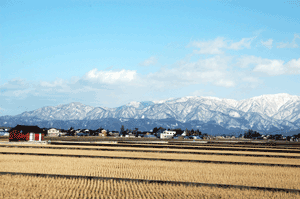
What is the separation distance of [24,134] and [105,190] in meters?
64.4

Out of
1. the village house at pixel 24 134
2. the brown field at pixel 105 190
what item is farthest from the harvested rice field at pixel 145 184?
the village house at pixel 24 134

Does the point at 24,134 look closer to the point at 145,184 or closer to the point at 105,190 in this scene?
the point at 145,184

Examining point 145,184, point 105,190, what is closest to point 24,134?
point 145,184

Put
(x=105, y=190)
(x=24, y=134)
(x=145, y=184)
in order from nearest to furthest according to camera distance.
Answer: (x=105, y=190)
(x=145, y=184)
(x=24, y=134)

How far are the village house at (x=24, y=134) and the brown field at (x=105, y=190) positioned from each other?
191 feet

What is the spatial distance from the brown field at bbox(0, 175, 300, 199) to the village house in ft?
191

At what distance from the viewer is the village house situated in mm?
72875

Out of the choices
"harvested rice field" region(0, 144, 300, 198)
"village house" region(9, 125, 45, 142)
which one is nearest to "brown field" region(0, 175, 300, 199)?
Result: "harvested rice field" region(0, 144, 300, 198)

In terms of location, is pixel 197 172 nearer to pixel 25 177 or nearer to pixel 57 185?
pixel 57 185

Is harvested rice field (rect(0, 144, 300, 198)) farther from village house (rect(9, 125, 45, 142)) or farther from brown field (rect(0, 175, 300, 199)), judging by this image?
village house (rect(9, 125, 45, 142))

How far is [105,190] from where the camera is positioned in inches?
659

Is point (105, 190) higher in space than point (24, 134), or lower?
lower

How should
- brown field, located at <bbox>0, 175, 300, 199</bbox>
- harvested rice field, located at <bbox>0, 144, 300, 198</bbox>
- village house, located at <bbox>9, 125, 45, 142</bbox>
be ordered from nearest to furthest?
brown field, located at <bbox>0, 175, 300, 199</bbox> < harvested rice field, located at <bbox>0, 144, 300, 198</bbox> < village house, located at <bbox>9, 125, 45, 142</bbox>

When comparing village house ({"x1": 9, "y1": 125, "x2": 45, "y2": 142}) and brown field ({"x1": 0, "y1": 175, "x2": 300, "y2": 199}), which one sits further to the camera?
village house ({"x1": 9, "y1": 125, "x2": 45, "y2": 142})
